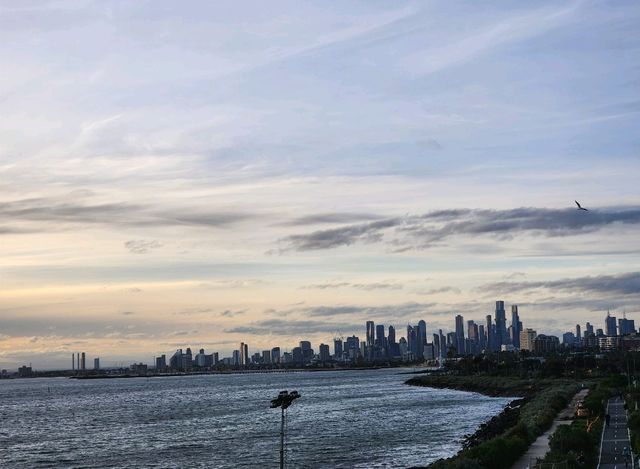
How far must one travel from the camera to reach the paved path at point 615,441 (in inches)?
1896

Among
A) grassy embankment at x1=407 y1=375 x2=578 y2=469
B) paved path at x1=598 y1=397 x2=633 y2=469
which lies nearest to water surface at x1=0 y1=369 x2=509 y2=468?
grassy embankment at x1=407 y1=375 x2=578 y2=469

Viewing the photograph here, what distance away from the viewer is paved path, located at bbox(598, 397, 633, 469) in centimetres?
4816

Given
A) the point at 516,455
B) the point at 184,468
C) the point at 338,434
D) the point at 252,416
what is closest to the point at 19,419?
the point at 252,416

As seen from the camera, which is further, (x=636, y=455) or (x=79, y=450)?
(x=79, y=450)

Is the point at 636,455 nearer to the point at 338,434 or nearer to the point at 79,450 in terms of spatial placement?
the point at 338,434

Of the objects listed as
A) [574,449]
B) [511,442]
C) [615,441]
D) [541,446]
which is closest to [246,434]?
[541,446]

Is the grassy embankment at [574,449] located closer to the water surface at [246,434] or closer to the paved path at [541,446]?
the paved path at [541,446]

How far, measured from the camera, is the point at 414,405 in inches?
5153

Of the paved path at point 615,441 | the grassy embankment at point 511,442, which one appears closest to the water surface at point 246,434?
the grassy embankment at point 511,442

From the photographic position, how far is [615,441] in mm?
58594

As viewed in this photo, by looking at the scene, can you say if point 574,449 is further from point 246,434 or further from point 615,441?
point 246,434

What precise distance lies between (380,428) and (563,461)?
5140cm

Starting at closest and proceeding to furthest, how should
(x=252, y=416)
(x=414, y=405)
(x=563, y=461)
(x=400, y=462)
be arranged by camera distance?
(x=563, y=461), (x=400, y=462), (x=252, y=416), (x=414, y=405)

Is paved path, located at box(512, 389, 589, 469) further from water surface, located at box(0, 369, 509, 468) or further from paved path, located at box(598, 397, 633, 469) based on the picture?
water surface, located at box(0, 369, 509, 468)
